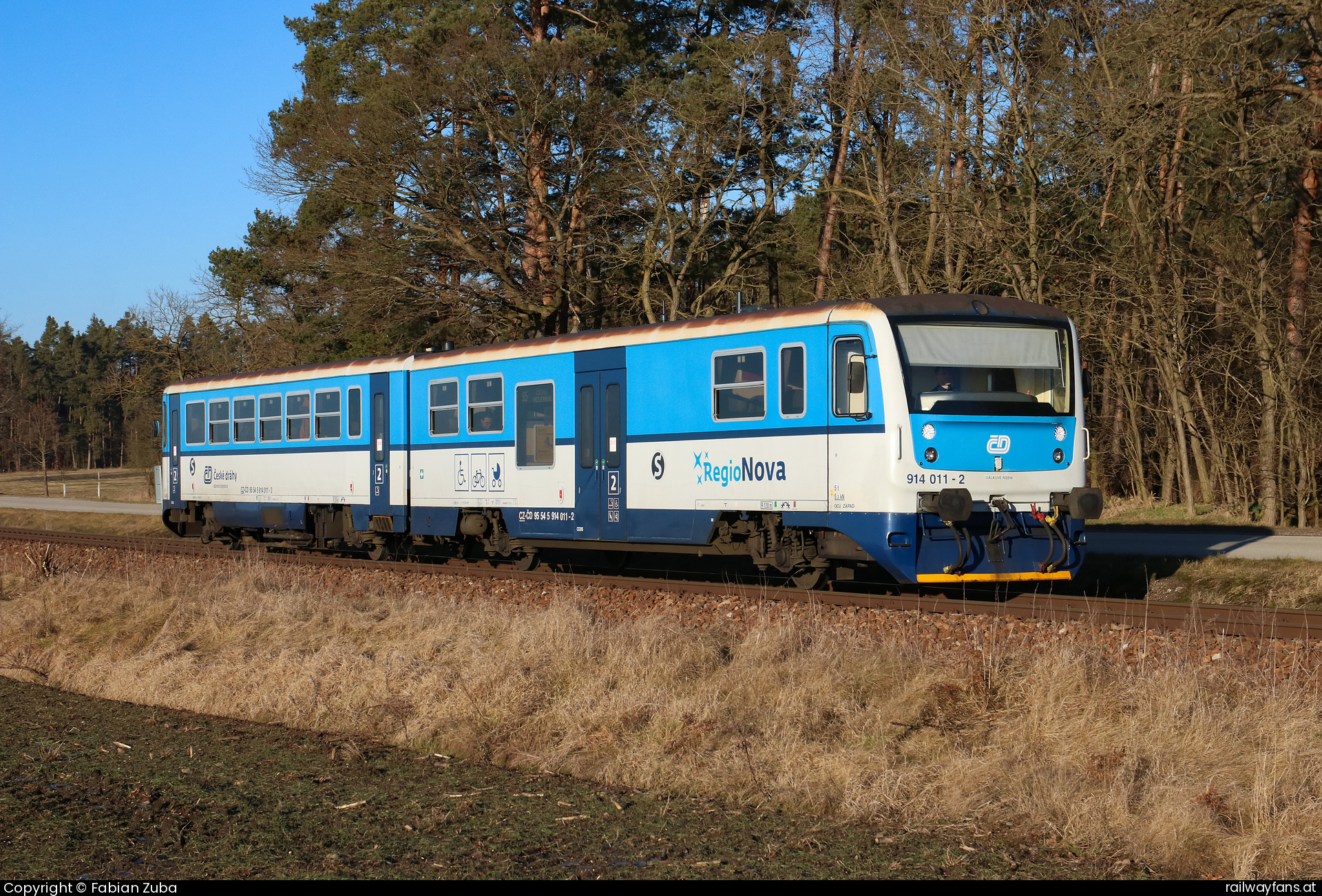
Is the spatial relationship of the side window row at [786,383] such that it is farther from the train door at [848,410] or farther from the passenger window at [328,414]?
the passenger window at [328,414]

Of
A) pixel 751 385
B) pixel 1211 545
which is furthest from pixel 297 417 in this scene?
pixel 1211 545

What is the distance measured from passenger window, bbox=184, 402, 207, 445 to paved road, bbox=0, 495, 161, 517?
1144 centimetres

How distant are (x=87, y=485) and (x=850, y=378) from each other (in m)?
59.1

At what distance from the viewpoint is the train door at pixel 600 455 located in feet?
48.3

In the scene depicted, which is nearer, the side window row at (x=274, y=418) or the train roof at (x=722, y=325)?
the train roof at (x=722, y=325)

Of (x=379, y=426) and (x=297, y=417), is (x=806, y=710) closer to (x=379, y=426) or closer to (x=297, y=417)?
(x=379, y=426)

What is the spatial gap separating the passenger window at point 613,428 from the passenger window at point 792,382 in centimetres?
267

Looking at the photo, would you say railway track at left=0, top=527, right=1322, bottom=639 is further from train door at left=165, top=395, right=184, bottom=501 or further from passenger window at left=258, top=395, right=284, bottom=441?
train door at left=165, top=395, right=184, bottom=501

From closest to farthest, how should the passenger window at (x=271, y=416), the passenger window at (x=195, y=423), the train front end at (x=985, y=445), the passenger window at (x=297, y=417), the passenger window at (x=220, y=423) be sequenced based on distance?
the train front end at (x=985, y=445)
the passenger window at (x=297, y=417)
the passenger window at (x=271, y=416)
the passenger window at (x=220, y=423)
the passenger window at (x=195, y=423)

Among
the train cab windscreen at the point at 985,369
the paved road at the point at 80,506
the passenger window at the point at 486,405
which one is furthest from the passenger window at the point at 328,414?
the paved road at the point at 80,506

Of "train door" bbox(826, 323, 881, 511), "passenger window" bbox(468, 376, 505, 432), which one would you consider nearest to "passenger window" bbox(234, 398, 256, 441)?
"passenger window" bbox(468, 376, 505, 432)

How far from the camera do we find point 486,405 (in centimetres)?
1677

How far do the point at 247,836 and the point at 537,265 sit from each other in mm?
26131

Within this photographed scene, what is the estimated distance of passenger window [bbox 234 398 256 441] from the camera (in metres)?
21.5
